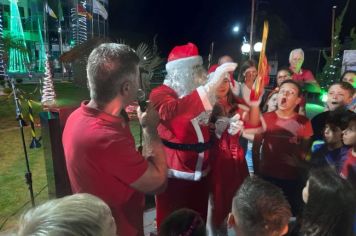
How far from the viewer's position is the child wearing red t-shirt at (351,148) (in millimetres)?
2502

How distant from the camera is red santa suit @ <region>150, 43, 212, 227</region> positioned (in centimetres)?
257

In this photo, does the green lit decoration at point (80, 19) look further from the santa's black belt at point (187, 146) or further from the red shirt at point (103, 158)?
the red shirt at point (103, 158)

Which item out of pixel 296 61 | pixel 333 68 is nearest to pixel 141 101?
pixel 296 61

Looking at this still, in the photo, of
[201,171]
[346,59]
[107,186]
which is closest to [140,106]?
[107,186]

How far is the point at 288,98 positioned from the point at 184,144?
123 cm

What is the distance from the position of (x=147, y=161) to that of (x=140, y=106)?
0.34 metres

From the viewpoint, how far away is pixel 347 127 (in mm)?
2730

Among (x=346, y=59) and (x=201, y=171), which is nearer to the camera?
(x=201, y=171)

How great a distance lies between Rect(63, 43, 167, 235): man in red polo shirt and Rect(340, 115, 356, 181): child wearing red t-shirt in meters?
1.71

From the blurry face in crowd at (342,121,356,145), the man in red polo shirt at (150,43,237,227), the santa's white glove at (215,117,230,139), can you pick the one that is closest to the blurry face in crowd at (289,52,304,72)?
the blurry face in crowd at (342,121,356,145)

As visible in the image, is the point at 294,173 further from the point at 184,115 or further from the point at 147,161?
the point at 147,161

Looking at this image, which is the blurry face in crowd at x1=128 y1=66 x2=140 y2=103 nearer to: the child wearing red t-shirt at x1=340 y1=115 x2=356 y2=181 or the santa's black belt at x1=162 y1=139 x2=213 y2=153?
the santa's black belt at x1=162 y1=139 x2=213 y2=153

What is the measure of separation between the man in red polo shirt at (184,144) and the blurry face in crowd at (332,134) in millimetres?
1132

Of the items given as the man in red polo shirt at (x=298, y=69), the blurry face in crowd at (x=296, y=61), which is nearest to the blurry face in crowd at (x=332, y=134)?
the man in red polo shirt at (x=298, y=69)
